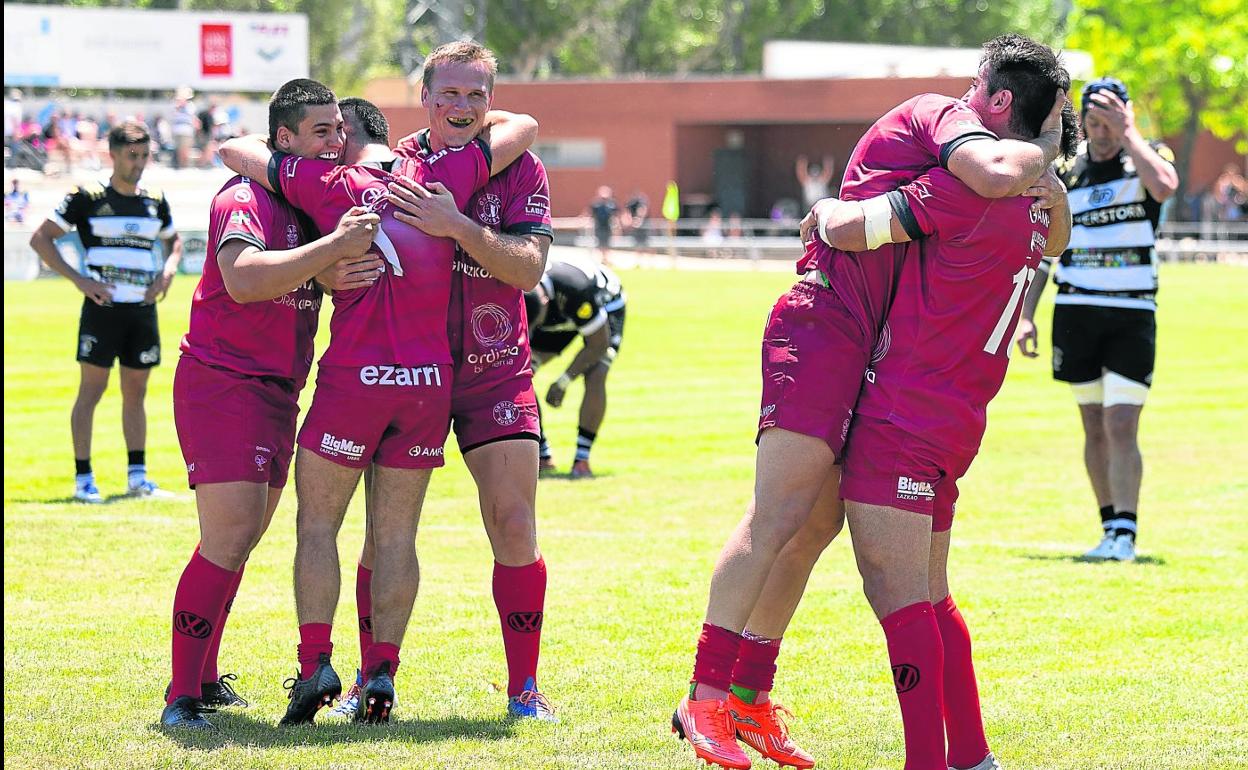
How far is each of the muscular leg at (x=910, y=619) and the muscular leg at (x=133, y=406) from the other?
731cm

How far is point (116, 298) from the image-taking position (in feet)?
34.9

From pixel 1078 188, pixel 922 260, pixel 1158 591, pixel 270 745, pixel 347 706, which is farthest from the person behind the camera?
pixel 1078 188

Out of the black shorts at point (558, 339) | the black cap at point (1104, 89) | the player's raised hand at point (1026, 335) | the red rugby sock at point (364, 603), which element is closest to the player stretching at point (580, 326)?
the black shorts at point (558, 339)

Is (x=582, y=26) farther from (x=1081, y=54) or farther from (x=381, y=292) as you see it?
(x=381, y=292)

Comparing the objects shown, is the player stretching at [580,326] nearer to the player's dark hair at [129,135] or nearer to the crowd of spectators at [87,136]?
the player's dark hair at [129,135]

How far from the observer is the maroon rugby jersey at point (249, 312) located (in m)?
5.29

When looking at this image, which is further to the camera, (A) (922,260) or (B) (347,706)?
(B) (347,706)

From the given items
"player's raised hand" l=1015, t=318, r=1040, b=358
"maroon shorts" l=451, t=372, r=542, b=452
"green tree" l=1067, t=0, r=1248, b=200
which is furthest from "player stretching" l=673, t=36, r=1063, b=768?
"green tree" l=1067, t=0, r=1248, b=200

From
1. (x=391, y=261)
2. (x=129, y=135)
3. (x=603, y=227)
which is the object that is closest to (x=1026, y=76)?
(x=391, y=261)

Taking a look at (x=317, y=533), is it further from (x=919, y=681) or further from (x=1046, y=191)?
(x=1046, y=191)

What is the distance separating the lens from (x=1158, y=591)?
25.3 ft

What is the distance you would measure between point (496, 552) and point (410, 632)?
1.44 metres

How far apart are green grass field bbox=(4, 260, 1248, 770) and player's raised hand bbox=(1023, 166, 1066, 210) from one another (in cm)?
175

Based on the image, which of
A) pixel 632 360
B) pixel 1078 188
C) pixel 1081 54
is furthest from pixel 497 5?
pixel 1078 188
